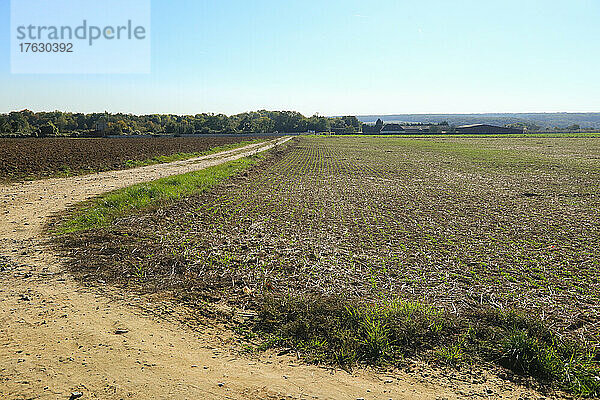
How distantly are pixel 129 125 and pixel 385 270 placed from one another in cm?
13725

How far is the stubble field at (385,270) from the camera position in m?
5.04

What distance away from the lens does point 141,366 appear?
4344 millimetres

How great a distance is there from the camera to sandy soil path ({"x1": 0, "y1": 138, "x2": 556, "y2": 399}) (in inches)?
155

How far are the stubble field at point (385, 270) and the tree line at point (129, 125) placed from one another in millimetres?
93115

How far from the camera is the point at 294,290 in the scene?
6641 millimetres

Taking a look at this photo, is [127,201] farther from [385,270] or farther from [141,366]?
[141,366]

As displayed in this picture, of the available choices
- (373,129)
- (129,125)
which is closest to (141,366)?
(129,125)

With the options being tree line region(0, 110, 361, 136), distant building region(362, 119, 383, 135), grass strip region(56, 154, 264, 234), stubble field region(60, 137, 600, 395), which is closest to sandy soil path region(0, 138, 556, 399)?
stubble field region(60, 137, 600, 395)

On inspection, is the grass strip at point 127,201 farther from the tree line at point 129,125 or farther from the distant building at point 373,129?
the distant building at point 373,129

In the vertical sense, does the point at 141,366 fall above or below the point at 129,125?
below

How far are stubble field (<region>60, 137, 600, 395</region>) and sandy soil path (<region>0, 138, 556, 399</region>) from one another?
457 mm

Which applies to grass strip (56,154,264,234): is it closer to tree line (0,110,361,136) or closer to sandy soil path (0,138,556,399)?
sandy soil path (0,138,556,399)

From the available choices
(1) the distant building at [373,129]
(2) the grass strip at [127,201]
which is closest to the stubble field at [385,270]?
(2) the grass strip at [127,201]

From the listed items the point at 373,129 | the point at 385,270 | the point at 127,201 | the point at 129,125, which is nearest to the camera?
the point at 385,270
